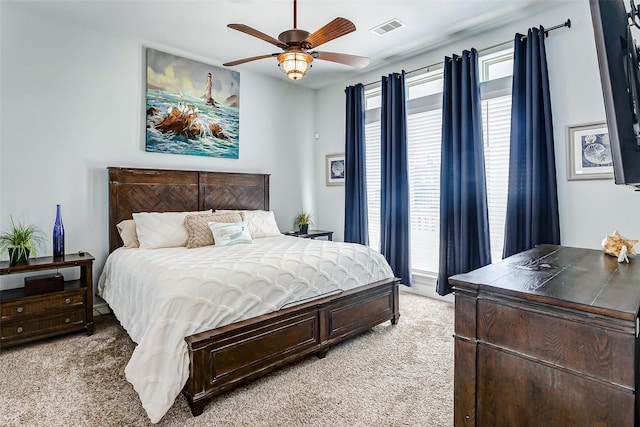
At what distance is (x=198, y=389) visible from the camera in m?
1.99

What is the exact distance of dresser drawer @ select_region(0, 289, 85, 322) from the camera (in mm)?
2781

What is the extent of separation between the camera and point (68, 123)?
11.5 ft

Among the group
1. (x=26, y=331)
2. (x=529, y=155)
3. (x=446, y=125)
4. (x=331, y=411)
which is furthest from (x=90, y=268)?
(x=529, y=155)

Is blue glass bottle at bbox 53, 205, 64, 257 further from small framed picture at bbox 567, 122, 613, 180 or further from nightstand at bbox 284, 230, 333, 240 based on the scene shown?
small framed picture at bbox 567, 122, 613, 180

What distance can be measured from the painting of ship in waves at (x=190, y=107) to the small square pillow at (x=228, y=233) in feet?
4.15

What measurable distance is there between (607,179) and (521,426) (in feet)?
8.95

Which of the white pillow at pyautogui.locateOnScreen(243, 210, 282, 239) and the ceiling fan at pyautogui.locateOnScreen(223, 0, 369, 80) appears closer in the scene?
the ceiling fan at pyautogui.locateOnScreen(223, 0, 369, 80)

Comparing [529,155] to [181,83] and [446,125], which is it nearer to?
[446,125]

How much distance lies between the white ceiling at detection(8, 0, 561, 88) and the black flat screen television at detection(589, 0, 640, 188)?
248 centimetres

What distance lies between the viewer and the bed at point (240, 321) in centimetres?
205

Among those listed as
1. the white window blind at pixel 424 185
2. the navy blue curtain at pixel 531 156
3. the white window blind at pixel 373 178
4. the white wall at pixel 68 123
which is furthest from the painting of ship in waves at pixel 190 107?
the navy blue curtain at pixel 531 156

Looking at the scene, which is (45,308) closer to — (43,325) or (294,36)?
(43,325)

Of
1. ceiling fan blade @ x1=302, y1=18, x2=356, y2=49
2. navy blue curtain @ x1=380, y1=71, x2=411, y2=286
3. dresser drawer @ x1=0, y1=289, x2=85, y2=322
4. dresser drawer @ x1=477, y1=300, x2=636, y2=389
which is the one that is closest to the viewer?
dresser drawer @ x1=477, y1=300, x2=636, y2=389

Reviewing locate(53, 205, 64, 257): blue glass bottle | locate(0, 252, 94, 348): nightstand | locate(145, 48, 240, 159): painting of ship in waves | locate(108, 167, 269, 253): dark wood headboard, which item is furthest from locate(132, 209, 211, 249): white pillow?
locate(145, 48, 240, 159): painting of ship in waves
